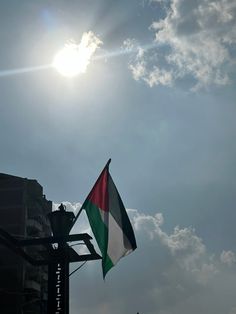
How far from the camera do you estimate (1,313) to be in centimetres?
5528

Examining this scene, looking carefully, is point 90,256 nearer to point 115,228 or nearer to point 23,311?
point 115,228

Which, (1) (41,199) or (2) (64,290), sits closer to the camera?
(2) (64,290)

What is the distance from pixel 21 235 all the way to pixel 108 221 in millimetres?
51325

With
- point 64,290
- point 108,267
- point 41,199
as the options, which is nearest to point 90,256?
point 108,267

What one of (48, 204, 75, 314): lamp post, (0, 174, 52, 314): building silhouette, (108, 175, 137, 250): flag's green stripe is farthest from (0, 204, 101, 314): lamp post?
(0, 174, 52, 314): building silhouette

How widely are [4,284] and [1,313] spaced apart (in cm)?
351

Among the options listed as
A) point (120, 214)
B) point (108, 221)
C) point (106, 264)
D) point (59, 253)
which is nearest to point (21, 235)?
point (120, 214)

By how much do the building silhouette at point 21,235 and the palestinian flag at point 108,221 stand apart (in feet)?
147

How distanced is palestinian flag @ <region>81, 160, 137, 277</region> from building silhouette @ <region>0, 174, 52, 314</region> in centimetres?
4487

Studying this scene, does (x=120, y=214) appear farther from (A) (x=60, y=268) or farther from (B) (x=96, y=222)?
(A) (x=60, y=268)

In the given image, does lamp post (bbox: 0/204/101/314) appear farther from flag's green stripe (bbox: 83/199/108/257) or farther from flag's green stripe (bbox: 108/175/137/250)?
flag's green stripe (bbox: 108/175/137/250)

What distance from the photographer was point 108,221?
10758 millimetres

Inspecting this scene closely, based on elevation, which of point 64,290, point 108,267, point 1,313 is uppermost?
point 1,313

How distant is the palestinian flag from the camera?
34.3 feet
